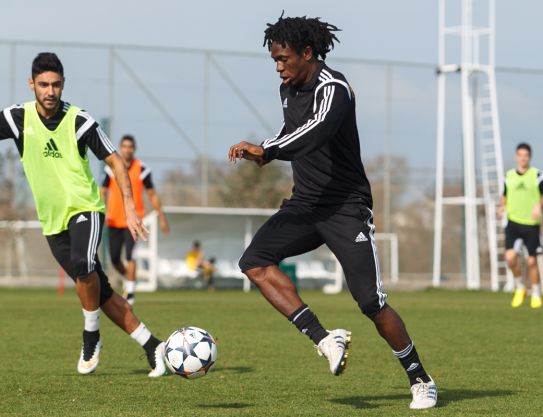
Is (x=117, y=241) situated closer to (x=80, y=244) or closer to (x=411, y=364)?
(x=80, y=244)

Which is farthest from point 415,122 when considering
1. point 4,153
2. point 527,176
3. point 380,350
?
point 380,350

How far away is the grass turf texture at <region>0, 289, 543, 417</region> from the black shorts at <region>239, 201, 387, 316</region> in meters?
0.75

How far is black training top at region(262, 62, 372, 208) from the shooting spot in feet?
22.8

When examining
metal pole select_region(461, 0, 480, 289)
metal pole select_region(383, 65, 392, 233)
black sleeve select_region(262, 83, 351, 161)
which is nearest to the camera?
black sleeve select_region(262, 83, 351, 161)

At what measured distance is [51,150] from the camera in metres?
8.72

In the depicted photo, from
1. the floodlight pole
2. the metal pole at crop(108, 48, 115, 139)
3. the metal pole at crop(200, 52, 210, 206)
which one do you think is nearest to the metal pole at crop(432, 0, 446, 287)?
the floodlight pole

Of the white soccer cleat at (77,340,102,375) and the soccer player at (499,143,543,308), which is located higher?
the soccer player at (499,143,543,308)

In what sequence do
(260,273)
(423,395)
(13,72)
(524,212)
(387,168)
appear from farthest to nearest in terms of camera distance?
(387,168) → (13,72) → (524,212) → (260,273) → (423,395)

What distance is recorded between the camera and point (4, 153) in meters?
32.9

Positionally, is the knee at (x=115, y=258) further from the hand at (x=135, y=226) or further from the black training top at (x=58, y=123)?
the hand at (x=135, y=226)

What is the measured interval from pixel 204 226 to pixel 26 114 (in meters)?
26.0

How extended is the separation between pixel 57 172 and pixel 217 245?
25.8 m

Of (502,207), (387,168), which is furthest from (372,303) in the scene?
(387,168)

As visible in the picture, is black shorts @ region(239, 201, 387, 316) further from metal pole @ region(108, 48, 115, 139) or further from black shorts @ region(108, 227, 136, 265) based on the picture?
metal pole @ region(108, 48, 115, 139)
